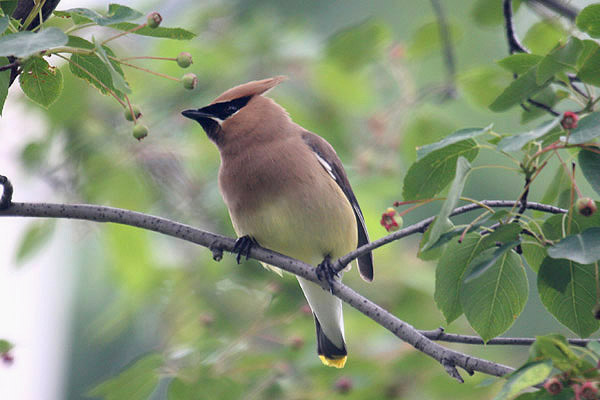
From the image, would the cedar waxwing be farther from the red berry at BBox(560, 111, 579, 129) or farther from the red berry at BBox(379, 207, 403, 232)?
the red berry at BBox(560, 111, 579, 129)

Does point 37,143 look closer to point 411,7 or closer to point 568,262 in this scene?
point 411,7

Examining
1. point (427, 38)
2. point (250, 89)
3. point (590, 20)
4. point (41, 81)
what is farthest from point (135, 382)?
point (427, 38)

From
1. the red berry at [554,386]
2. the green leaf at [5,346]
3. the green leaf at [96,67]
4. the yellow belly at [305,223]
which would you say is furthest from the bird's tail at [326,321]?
the red berry at [554,386]

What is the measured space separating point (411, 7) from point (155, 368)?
11.6 ft

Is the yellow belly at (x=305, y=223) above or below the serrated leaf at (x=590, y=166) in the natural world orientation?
below

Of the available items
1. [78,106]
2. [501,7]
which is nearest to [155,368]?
[78,106]

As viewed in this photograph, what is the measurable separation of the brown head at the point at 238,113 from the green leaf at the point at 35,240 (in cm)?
107

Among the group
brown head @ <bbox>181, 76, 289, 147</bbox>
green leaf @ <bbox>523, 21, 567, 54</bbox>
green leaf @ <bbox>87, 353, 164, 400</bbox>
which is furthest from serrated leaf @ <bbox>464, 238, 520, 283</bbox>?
brown head @ <bbox>181, 76, 289, 147</bbox>

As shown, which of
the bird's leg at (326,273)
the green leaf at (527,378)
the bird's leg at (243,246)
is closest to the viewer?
the green leaf at (527,378)

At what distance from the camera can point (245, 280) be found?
16.1ft

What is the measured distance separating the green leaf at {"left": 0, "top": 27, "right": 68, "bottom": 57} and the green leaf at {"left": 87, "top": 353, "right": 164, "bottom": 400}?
178 centimetres

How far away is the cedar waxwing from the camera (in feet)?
12.5

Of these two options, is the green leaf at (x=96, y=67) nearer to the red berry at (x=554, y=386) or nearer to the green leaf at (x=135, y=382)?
the green leaf at (x=135, y=382)

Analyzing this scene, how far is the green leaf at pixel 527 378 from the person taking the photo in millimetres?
1899
